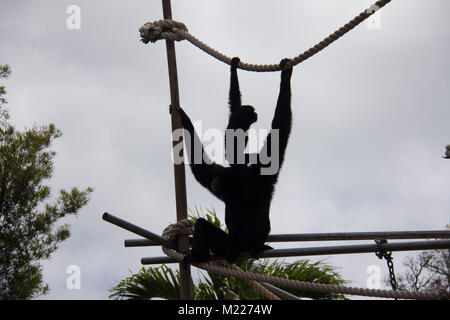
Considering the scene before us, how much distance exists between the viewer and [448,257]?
18422 millimetres

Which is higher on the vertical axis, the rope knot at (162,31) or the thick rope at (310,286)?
the rope knot at (162,31)

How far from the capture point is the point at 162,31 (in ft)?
14.9

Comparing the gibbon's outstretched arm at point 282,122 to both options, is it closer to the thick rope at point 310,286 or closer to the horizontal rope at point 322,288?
the thick rope at point 310,286

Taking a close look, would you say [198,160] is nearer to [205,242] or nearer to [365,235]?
[205,242]

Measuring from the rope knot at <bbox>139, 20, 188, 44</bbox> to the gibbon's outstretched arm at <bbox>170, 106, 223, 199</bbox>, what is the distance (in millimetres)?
721

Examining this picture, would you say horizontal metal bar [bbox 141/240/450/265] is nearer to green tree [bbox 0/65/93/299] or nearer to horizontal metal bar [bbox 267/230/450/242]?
horizontal metal bar [bbox 267/230/450/242]

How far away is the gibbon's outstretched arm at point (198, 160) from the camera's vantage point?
183 inches

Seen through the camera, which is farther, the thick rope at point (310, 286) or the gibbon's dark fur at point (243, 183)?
the gibbon's dark fur at point (243, 183)

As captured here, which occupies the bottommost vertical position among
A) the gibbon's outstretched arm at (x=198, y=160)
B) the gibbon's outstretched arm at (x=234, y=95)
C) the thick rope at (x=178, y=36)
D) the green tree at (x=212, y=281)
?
the green tree at (x=212, y=281)

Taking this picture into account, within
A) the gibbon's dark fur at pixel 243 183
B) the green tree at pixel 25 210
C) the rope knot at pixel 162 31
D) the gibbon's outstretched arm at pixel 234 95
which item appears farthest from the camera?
the green tree at pixel 25 210

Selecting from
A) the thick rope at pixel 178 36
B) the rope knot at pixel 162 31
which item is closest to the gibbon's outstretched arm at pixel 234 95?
the thick rope at pixel 178 36

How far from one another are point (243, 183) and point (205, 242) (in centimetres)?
84

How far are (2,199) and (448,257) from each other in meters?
16.0

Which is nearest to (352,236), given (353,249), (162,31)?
(353,249)
